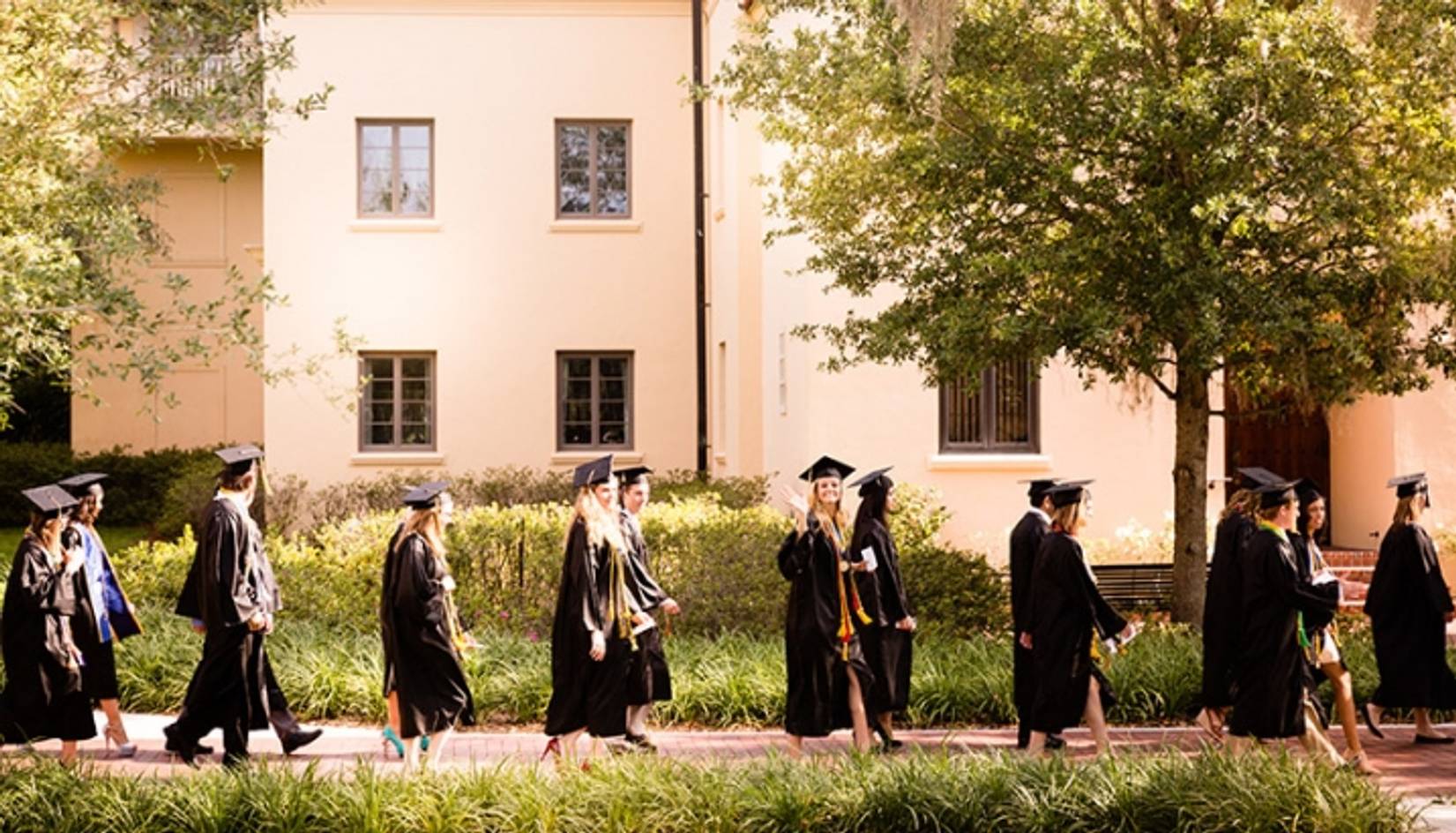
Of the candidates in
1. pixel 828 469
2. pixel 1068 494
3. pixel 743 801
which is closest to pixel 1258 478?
pixel 1068 494

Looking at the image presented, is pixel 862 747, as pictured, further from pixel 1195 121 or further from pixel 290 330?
pixel 290 330

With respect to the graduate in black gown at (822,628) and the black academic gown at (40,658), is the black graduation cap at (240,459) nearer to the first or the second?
the black academic gown at (40,658)

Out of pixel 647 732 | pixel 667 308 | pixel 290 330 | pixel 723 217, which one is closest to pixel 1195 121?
pixel 647 732

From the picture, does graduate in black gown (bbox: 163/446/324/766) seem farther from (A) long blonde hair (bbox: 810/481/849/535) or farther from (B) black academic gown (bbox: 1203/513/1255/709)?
(B) black academic gown (bbox: 1203/513/1255/709)

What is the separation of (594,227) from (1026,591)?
15.9 metres

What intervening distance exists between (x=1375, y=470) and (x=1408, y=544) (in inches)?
350

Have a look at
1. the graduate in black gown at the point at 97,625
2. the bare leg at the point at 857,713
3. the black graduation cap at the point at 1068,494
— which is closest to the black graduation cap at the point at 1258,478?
the black graduation cap at the point at 1068,494

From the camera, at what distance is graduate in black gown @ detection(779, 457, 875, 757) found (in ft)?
36.3

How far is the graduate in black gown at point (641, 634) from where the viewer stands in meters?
11.1

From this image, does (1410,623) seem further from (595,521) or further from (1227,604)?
(595,521)

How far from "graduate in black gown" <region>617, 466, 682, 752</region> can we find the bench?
7.59m

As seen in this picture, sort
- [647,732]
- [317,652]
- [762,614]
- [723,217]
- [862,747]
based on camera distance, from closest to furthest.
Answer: [862,747]
[647,732]
[317,652]
[762,614]
[723,217]

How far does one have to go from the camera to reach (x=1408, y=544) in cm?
1223

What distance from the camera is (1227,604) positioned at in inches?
422
